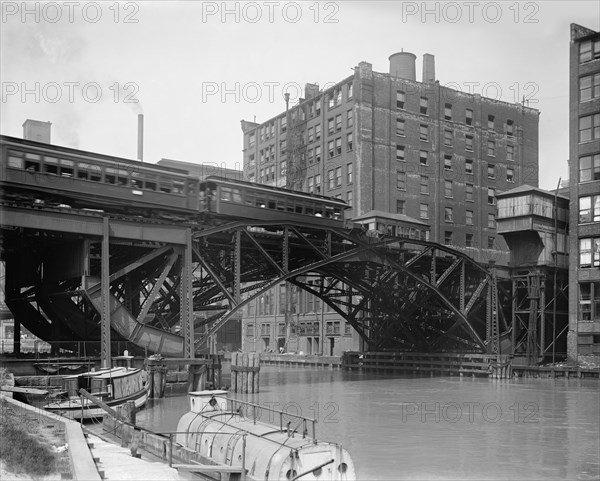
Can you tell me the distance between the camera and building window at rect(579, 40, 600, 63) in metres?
68.3

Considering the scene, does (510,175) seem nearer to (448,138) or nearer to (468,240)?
(448,138)

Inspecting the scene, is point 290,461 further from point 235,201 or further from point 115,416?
point 235,201

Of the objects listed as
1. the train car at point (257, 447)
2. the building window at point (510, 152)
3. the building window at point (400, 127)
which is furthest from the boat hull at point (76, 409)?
the building window at point (510, 152)

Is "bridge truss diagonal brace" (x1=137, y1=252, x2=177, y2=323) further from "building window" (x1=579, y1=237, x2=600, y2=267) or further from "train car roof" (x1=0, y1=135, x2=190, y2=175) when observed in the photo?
"building window" (x1=579, y1=237, x2=600, y2=267)

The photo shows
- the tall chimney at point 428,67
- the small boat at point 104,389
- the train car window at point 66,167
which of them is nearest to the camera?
the small boat at point 104,389

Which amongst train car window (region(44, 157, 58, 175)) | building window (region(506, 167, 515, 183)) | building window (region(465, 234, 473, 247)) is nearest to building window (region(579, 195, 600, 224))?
building window (region(465, 234, 473, 247))

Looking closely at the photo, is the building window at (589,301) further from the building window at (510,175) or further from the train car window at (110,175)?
the train car window at (110,175)

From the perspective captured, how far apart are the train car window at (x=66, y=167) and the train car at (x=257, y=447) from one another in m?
21.4

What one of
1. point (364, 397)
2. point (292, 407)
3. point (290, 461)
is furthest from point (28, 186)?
point (290, 461)

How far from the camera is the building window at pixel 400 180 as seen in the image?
317 ft

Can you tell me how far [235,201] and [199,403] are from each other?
2737 cm

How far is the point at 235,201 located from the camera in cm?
5109

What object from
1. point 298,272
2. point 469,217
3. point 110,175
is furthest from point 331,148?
point 110,175

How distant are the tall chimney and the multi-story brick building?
3428cm
